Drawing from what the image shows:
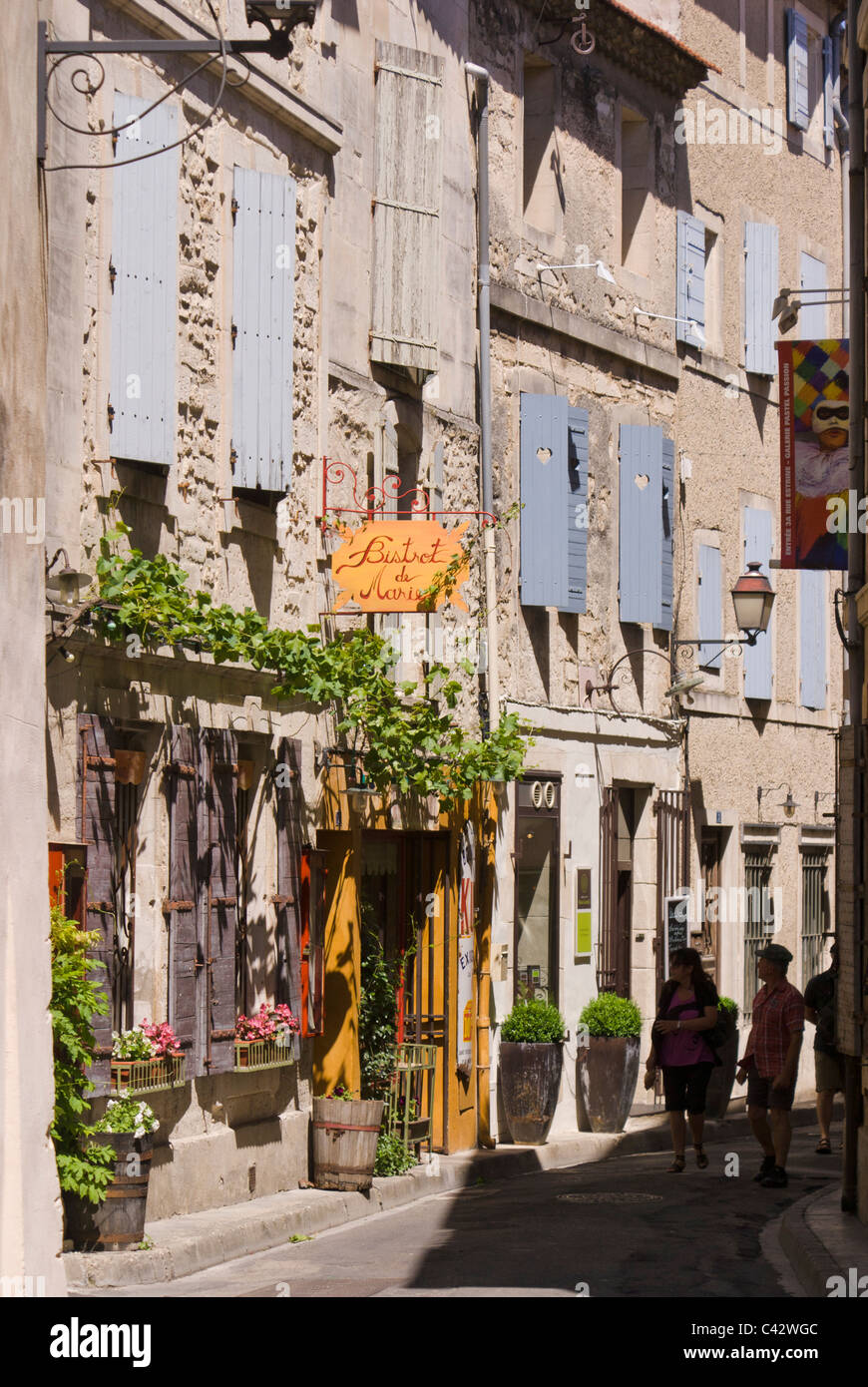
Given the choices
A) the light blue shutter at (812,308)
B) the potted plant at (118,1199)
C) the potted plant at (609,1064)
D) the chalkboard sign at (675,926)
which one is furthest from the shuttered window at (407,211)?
the light blue shutter at (812,308)

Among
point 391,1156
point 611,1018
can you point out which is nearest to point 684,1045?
point 391,1156

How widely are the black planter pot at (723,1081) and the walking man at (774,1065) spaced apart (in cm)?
466

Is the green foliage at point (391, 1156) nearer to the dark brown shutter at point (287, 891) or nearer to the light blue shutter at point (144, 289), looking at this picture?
the dark brown shutter at point (287, 891)

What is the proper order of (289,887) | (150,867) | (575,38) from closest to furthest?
(150,867), (289,887), (575,38)

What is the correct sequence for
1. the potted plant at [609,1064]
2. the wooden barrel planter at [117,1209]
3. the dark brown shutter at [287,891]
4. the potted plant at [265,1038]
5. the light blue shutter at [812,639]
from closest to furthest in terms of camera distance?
1. the wooden barrel planter at [117,1209]
2. the potted plant at [265,1038]
3. the dark brown shutter at [287,891]
4. the potted plant at [609,1064]
5. the light blue shutter at [812,639]

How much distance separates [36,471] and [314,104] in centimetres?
597

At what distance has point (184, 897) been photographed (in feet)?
41.1

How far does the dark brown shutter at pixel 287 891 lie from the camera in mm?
13938

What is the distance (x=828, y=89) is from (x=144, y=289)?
14.8m

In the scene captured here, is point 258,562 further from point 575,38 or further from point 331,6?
point 575,38

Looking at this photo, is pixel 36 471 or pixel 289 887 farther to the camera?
pixel 289 887

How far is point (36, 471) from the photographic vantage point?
31.7 ft
